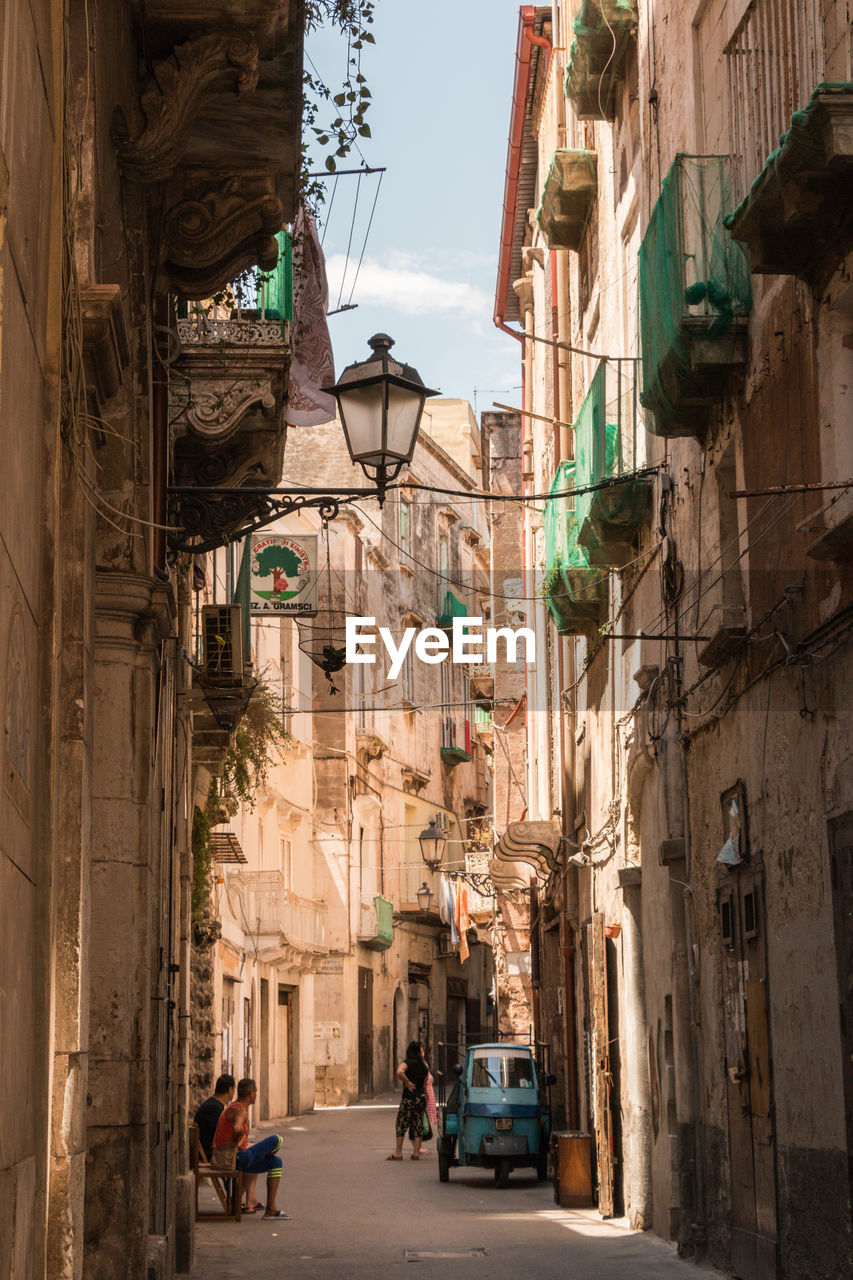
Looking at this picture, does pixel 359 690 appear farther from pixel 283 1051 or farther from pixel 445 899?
pixel 283 1051

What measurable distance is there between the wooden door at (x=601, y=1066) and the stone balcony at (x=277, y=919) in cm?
1567

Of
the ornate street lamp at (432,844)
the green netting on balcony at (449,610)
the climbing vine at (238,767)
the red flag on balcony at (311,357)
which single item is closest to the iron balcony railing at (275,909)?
the ornate street lamp at (432,844)

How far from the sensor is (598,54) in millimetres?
17906

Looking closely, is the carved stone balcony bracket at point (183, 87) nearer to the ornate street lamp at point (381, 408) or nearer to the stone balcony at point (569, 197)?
the ornate street lamp at point (381, 408)

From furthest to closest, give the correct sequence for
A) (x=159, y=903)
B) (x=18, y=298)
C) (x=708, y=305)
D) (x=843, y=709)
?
(x=708, y=305) < (x=159, y=903) < (x=843, y=709) < (x=18, y=298)

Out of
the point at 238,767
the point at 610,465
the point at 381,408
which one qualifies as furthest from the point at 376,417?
the point at 238,767

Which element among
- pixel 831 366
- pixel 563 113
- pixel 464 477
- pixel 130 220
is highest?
pixel 464 477

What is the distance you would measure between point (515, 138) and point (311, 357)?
15.1 metres

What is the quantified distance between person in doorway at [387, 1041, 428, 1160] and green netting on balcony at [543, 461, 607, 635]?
6.72 metres

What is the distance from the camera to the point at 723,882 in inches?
480

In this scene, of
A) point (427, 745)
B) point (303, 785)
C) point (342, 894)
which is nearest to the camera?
point (303, 785)

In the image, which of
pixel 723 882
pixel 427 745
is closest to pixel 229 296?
pixel 723 882

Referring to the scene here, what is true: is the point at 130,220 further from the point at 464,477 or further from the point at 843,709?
the point at 464,477

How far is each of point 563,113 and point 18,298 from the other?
20439 millimetres
